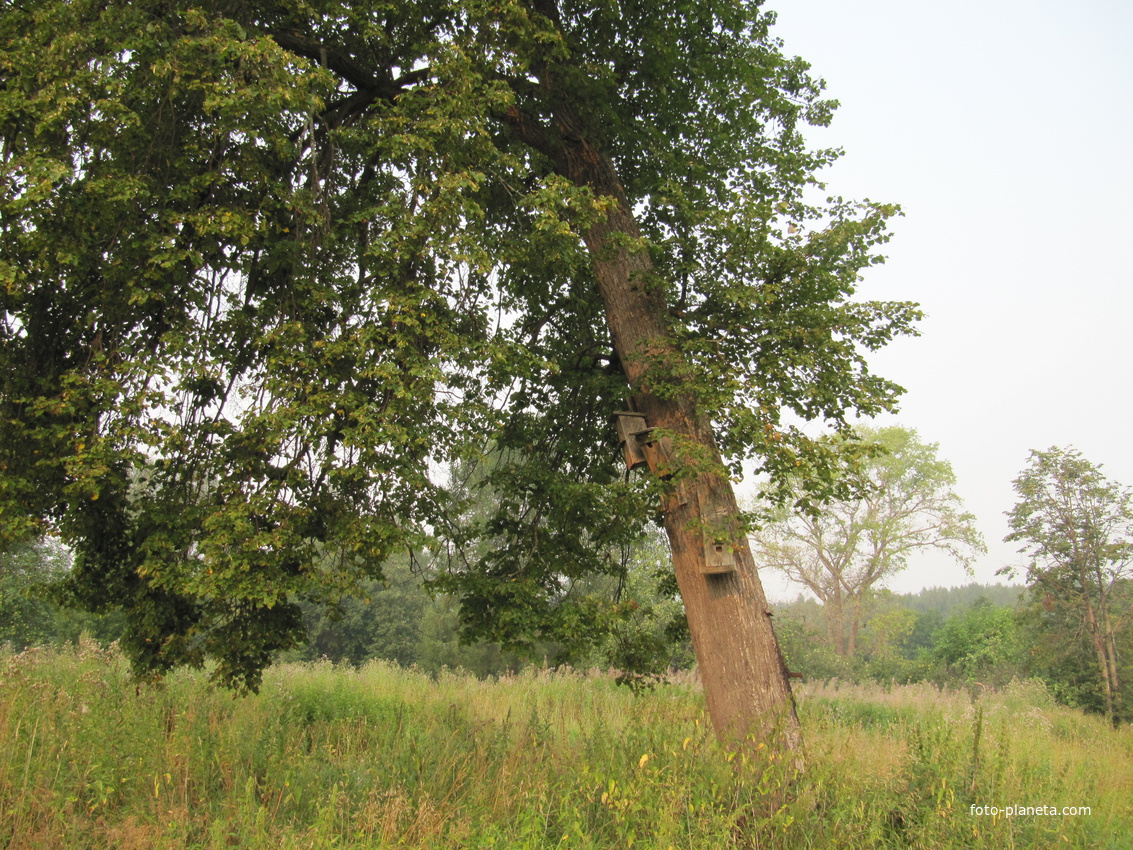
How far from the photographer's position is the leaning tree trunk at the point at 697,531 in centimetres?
604

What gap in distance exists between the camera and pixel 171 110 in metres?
5.94

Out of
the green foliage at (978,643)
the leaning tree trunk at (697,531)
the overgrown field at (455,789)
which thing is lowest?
the green foliage at (978,643)

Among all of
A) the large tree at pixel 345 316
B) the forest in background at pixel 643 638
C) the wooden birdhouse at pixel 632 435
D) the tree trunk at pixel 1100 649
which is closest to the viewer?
the large tree at pixel 345 316

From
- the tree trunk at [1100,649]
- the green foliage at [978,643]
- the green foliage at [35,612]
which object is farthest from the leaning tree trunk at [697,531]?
the green foliage at [978,643]

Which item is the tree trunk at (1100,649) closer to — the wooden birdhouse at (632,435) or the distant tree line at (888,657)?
the distant tree line at (888,657)

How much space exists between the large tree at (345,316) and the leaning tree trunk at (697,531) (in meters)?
0.03

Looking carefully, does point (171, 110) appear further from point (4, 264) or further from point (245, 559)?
point (245, 559)

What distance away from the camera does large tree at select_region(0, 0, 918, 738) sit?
518 cm

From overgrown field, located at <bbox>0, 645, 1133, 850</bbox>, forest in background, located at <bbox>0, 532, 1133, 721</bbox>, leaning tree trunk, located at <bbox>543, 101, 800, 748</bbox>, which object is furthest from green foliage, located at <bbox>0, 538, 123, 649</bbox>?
leaning tree trunk, located at <bbox>543, 101, 800, 748</bbox>

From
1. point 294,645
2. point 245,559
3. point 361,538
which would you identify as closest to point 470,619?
point 294,645

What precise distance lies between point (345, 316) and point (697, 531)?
3.64 meters

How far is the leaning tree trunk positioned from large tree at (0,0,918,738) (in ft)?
0.10

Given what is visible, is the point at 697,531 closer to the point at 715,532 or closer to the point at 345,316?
Answer: the point at 715,532

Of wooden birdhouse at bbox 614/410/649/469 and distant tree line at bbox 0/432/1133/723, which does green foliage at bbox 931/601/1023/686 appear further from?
wooden birdhouse at bbox 614/410/649/469
